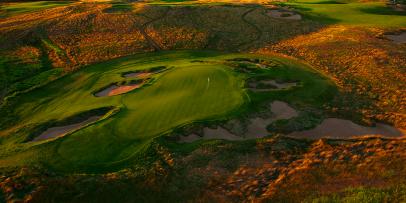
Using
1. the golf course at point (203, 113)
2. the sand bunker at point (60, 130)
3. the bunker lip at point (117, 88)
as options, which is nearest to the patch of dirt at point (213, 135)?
the golf course at point (203, 113)

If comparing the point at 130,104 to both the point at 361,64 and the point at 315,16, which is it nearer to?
the point at 361,64

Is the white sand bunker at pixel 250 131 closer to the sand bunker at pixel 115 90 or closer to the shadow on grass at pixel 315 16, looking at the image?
the sand bunker at pixel 115 90

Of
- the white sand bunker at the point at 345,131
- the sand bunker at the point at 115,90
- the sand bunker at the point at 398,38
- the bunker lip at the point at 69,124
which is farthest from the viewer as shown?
the sand bunker at the point at 398,38

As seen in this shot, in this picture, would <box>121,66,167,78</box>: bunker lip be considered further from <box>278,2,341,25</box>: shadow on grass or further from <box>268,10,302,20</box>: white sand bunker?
<box>278,2,341,25</box>: shadow on grass

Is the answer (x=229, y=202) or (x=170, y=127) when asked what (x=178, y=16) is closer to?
(x=170, y=127)

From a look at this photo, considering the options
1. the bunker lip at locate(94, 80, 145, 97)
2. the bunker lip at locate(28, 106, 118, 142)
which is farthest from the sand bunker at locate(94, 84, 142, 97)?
the bunker lip at locate(28, 106, 118, 142)
